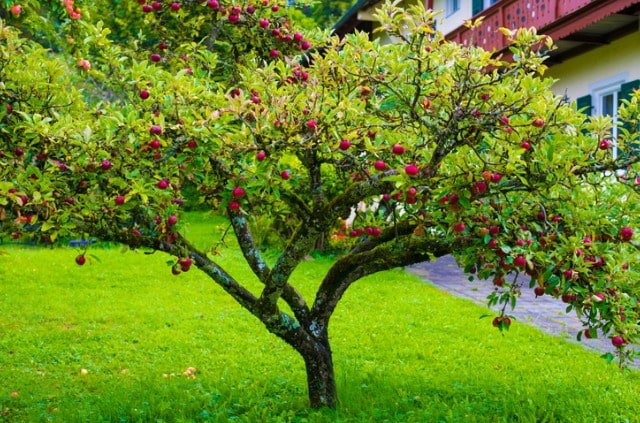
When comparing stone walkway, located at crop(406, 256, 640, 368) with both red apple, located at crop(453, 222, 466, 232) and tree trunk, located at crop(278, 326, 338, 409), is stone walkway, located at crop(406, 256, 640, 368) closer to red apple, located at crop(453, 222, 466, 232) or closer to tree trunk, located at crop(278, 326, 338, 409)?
tree trunk, located at crop(278, 326, 338, 409)

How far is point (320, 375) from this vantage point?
188 inches

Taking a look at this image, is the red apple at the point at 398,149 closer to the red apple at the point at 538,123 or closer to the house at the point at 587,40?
the red apple at the point at 538,123

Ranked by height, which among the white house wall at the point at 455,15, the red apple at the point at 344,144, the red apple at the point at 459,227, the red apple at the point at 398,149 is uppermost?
the white house wall at the point at 455,15

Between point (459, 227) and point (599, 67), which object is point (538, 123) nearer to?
point (459, 227)

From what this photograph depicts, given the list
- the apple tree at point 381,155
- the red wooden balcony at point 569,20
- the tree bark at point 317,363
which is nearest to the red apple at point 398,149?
the apple tree at point 381,155

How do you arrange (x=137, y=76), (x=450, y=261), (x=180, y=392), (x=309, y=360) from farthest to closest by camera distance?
(x=450, y=261) → (x=180, y=392) → (x=309, y=360) → (x=137, y=76)

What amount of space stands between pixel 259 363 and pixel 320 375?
168cm

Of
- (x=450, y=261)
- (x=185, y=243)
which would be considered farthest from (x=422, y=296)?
(x=185, y=243)

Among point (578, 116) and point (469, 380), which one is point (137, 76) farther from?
point (469, 380)

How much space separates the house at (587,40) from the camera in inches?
393

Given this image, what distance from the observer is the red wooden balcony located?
9656 mm

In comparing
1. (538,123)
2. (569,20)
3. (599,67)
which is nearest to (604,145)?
(538,123)

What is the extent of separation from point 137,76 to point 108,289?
6.51 metres

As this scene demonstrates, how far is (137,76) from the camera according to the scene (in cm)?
404
